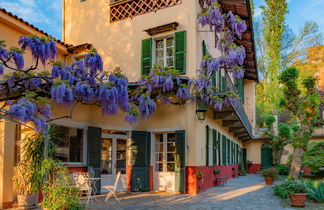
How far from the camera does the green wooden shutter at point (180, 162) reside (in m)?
9.81

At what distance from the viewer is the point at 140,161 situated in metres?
10.4

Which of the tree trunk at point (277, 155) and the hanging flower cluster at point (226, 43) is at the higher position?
the hanging flower cluster at point (226, 43)

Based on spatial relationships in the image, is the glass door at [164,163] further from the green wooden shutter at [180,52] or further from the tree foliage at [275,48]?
the tree foliage at [275,48]

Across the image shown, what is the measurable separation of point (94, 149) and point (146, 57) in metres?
3.30

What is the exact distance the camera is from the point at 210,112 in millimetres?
11633

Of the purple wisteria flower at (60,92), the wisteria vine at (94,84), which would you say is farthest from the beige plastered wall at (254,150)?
the purple wisteria flower at (60,92)

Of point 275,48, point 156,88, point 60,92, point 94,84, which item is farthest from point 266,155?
point 60,92

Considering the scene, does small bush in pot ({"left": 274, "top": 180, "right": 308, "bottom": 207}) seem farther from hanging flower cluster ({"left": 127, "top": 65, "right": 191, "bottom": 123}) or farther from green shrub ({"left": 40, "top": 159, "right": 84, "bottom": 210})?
green shrub ({"left": 40, "top": 159, "right": 84, "bottom": 210})

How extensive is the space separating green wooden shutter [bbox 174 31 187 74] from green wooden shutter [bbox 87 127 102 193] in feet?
9.93

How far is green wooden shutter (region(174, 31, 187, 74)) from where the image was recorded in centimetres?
1016

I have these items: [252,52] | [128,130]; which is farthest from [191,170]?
[252,52]

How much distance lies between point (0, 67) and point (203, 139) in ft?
20.9

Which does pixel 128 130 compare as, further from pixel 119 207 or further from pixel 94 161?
pixel 119 207

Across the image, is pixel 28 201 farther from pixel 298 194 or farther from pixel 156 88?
pixel 298 194
